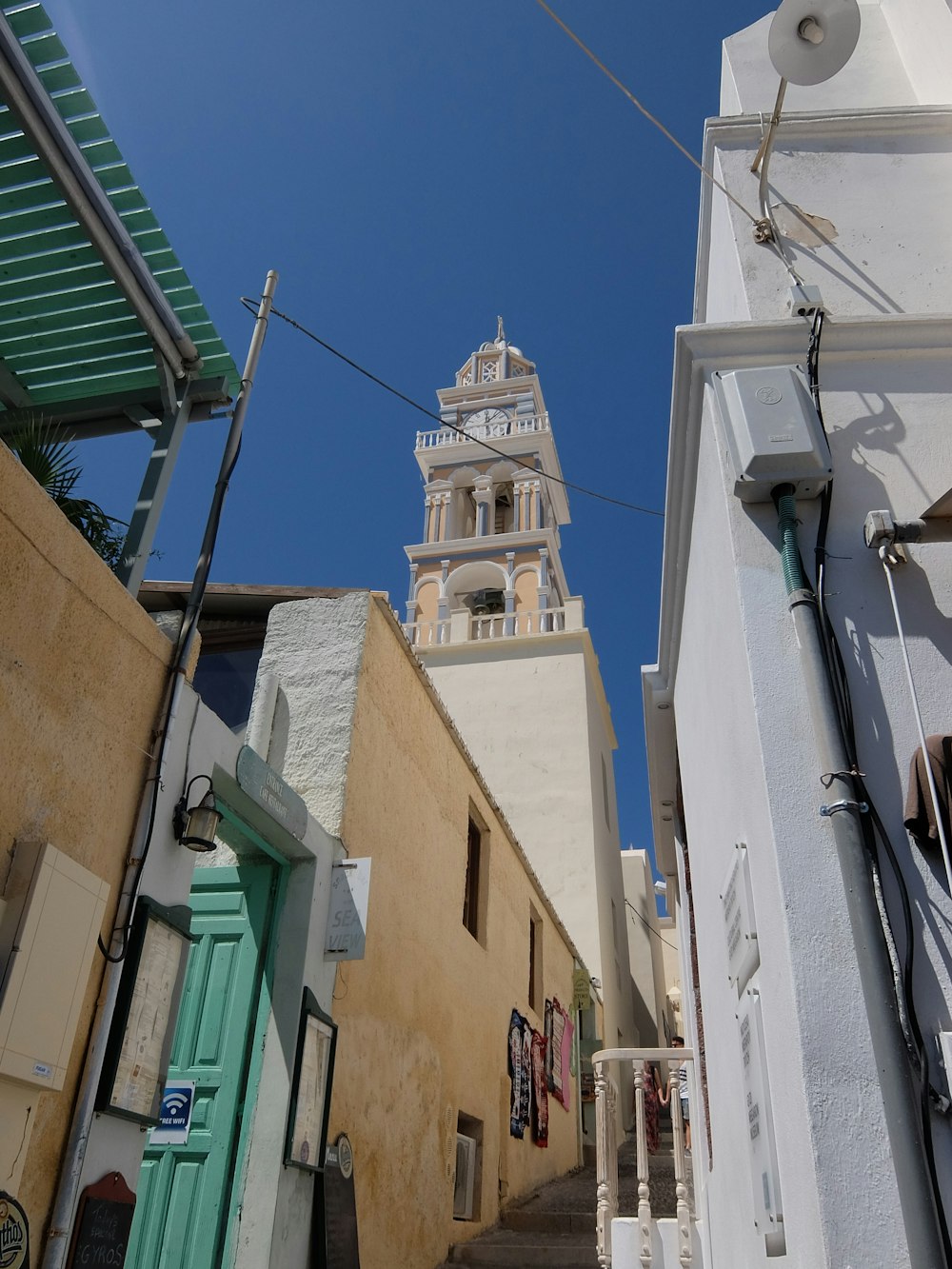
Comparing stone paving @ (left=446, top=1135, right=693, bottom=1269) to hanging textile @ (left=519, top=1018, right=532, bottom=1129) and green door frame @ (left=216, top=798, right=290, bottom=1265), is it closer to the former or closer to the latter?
hanging textile @ (left=519, top=1018, right=532, bottom=1129)

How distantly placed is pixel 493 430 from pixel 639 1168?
21.8 meters

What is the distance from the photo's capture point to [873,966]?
101 inches

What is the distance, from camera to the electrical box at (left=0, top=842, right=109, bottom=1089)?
3.28m

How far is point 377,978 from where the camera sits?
6.73 m

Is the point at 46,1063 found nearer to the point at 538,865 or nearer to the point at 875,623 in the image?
the point at 875,623

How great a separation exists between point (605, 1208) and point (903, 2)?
7.03 m

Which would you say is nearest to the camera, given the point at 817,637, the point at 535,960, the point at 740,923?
the point at 817,637

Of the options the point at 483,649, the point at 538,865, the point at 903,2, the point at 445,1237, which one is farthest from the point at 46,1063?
the point at 483,649

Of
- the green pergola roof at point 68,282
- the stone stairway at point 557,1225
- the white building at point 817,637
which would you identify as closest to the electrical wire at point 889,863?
the white building at point 817,637

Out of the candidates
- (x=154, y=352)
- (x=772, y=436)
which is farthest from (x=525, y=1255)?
(x=154, y=352)

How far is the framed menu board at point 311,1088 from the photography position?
5223 millimetres

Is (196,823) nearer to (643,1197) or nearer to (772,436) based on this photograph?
(772,436)

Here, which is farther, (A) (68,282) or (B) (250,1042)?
(B) (250,1042)

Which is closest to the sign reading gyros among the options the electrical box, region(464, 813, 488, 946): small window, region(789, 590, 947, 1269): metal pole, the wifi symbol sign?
the electrical box
